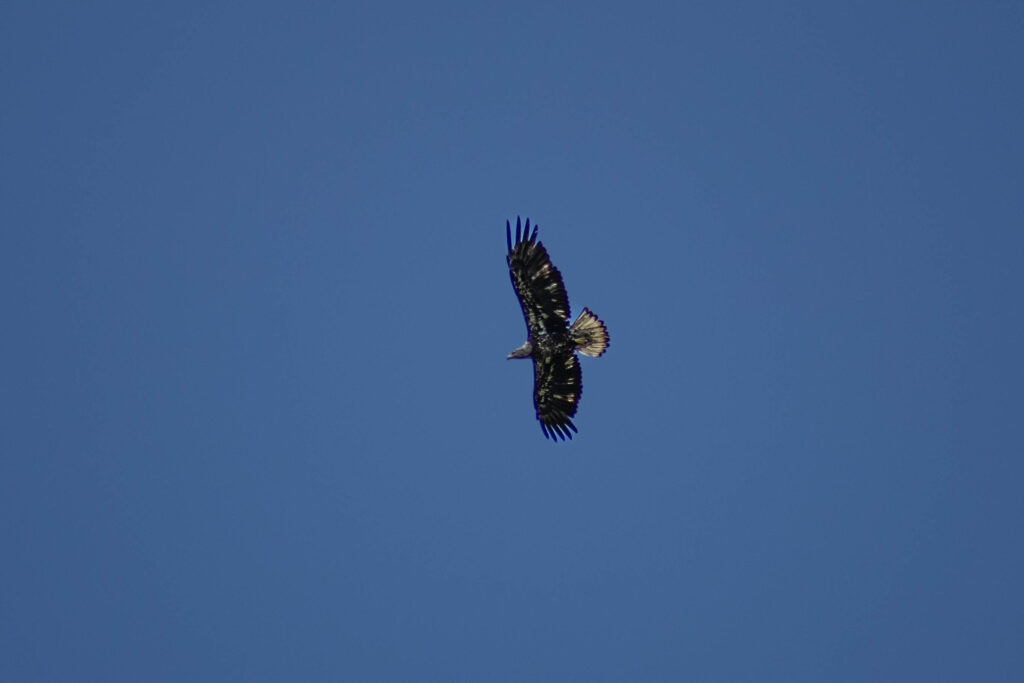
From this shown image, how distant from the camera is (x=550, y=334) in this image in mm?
20625

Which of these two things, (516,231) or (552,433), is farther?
(552,433)

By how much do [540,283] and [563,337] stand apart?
133 centimetres

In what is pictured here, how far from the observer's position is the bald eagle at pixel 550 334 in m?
Answer: 19.8

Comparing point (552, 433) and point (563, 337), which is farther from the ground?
point (563, 337)

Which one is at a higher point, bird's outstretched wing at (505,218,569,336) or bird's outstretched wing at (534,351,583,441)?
bird's outstretched wing at (505,218,569,336)

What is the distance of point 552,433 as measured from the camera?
68.8ft

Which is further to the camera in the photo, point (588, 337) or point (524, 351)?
point (524, 351)

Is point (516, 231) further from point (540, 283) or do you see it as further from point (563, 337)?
point (563, 337)

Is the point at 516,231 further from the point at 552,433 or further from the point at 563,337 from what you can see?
the point at 552,433

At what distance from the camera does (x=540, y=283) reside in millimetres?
19922

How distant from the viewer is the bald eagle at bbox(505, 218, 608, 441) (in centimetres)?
1977

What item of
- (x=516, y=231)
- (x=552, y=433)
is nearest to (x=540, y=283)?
A: (x=516, y=231)

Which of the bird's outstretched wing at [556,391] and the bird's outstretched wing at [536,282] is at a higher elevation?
the bird's outstretched wing at [536,282]

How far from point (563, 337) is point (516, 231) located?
2.49m
